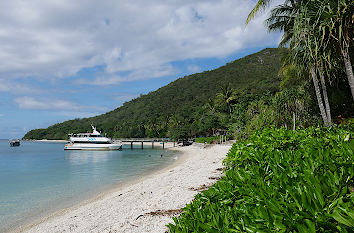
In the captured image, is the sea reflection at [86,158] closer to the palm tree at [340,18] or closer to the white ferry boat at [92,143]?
the white ferry boat at [92,143]

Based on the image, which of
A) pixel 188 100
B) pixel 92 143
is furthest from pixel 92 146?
pixel 188 100

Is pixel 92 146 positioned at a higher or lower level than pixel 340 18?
lower

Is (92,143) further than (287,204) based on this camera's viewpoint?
Yes

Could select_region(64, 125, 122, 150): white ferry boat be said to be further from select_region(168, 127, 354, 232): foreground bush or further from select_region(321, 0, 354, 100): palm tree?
select_region(168, 127, 354, 232): foreground bush

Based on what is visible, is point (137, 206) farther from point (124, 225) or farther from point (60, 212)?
point (60, 212)

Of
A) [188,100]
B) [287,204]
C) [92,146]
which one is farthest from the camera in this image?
[188,100]

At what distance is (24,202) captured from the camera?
11266 mm

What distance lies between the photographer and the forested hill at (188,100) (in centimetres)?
6262

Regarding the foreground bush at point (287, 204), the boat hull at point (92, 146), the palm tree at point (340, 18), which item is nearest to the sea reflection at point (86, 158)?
the boat hull at point (92, 146)

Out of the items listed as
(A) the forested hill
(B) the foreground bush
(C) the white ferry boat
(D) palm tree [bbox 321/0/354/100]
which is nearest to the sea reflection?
(C) the white ferry boat

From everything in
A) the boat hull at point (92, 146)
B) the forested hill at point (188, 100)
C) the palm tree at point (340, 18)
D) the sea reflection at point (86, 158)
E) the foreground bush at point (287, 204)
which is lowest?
the sea reflection at point (86, 158)

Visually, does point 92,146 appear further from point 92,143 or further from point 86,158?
point 86,158

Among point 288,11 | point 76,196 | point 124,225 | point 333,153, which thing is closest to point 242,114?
point 288,11

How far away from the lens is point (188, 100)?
316ft
